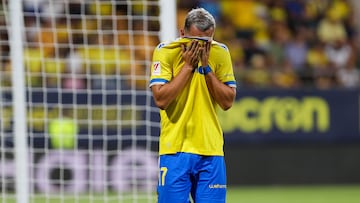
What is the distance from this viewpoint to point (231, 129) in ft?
48.0

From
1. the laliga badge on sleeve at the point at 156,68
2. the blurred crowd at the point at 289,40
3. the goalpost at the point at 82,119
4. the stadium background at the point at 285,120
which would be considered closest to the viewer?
the laliga badge on sleeve at the point at 156,68

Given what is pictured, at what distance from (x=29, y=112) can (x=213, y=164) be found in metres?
6.52

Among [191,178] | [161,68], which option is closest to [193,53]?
[161,68]

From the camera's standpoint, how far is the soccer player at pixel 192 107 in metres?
6.27

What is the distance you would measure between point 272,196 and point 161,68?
290 inches

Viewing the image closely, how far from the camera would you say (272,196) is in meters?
13.4

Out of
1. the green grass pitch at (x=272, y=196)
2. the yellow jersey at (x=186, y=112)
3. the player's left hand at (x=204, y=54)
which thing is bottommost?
the green grass pitch at (x=272, y=196)

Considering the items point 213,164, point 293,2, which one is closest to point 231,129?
point 293,2

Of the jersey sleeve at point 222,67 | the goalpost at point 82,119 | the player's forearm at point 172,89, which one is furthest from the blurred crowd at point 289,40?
the player's forearm at point 172,89

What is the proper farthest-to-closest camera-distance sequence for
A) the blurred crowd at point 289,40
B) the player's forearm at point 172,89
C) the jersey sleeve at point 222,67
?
the blurred crowd at point 289,40, the jersey sleeve at point 222,67, the player's forearm at point 172,89

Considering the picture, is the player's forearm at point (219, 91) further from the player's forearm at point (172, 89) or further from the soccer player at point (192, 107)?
the player's forearm at point (172, 89)

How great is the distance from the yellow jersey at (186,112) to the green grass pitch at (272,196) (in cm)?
445

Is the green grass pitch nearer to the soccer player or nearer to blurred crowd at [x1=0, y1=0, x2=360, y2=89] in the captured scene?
blurred crowd at [x1=0, y1=0, x2=360, y2=89]

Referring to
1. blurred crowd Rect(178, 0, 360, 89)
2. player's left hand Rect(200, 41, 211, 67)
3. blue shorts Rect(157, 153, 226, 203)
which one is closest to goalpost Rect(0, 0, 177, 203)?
blurred crowd Rect(178, 0, 360, 89)
